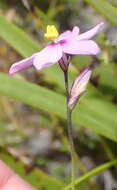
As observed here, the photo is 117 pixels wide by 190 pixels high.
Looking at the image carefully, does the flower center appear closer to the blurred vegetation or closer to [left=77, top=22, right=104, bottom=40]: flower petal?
[left=77, top=22, right=104, bottom=40]: flower petal

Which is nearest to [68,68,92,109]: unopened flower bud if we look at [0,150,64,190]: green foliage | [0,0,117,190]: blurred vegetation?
[0,0,117,190]: blurred vegetation

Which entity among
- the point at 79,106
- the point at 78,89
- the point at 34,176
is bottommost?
the point at 34,176

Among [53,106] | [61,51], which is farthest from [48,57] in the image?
[53,106]

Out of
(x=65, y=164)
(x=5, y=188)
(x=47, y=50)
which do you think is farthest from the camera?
(x=65, y=164)

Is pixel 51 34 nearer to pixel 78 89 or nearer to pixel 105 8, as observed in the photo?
pixel 78 89

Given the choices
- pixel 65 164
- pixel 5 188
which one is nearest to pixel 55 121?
pixel 65 164

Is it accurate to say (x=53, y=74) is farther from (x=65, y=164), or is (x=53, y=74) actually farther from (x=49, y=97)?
(x=65, y=164)

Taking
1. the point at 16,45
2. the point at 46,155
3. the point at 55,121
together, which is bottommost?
the point at 46,155

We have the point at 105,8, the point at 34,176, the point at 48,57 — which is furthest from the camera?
the point at 34,176
